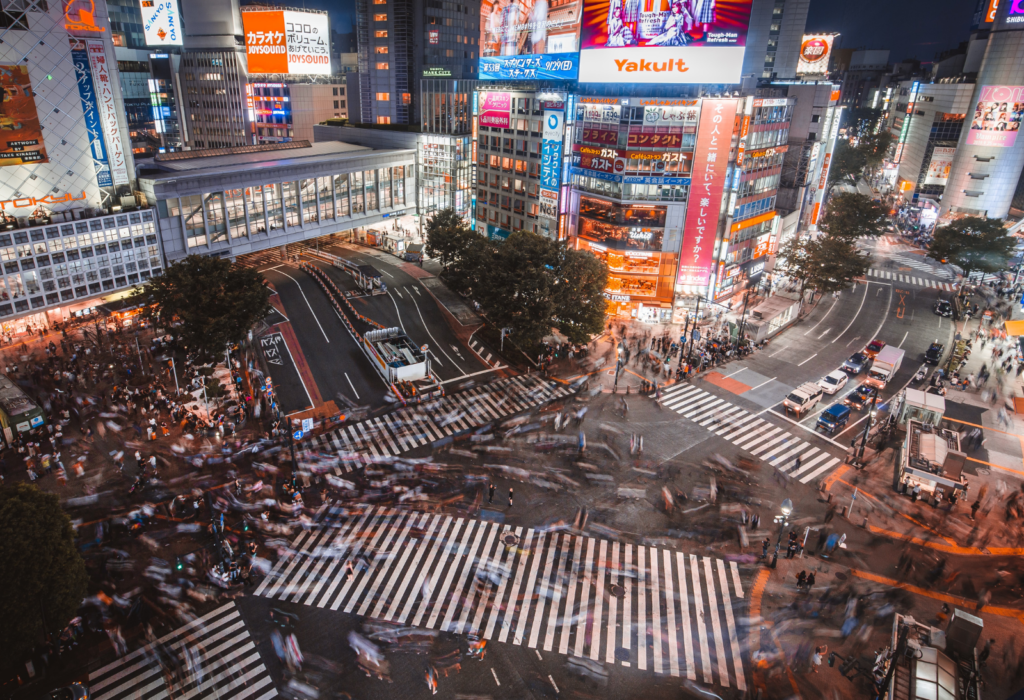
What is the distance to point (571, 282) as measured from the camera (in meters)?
55.2

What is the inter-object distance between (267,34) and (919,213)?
12782 centimetres

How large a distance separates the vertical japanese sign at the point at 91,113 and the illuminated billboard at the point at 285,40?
165 ft

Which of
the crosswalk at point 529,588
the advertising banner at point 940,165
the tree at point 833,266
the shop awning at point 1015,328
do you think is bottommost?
the crosswalk at point 529,588

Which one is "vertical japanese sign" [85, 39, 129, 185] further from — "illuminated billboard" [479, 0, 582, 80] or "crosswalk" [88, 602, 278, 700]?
"crosswalk" [88, 602, 278, 700]

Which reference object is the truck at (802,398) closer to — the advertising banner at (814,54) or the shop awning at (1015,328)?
the shop awning at (1015,328)

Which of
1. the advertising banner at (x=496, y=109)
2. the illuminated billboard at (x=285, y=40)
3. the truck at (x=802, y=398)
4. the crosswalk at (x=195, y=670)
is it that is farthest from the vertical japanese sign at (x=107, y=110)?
the truck at (x=802, y=398)

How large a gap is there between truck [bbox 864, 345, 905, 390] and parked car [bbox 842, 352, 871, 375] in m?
1.30

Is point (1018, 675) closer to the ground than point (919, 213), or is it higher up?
closer to the ground

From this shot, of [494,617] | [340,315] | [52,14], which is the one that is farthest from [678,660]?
[52,14]

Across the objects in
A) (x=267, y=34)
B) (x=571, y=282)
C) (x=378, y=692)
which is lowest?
(x=378, y=692)

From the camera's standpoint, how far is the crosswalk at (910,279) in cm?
8200

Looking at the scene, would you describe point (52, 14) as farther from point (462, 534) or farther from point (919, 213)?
point (919, 213)

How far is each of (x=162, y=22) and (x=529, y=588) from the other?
118m

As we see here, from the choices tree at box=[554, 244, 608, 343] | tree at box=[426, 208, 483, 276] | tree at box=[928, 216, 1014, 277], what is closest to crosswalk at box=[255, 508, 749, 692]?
tree at box=[554, 244, 608, 343]
